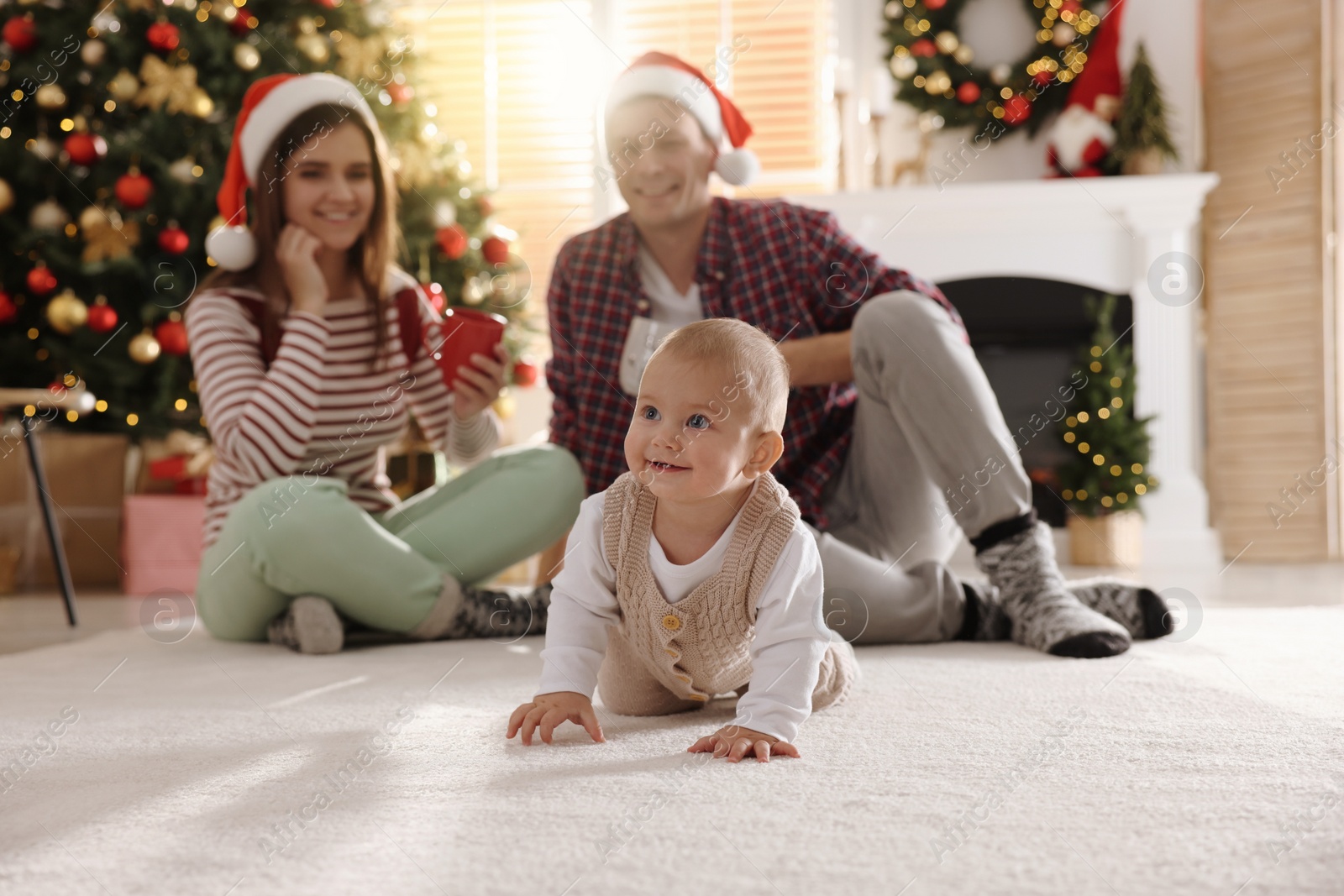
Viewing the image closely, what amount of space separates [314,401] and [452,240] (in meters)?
1.42

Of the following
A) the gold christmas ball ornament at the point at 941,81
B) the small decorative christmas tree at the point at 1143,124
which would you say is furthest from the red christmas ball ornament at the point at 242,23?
the small decorative christmas tree at the point at 1143,124

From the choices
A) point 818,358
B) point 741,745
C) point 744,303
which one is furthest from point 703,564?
point 744,303

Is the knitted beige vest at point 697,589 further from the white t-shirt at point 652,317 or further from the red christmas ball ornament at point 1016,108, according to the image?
the red christmas ball ornament at point 1016,108

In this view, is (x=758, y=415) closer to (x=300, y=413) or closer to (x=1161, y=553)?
(x=300, y=413)

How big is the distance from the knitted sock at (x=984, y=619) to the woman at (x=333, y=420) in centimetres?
54

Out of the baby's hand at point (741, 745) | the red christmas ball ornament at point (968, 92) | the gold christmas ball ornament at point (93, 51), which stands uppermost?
the gold christmas ball ornament at point (93, 51)

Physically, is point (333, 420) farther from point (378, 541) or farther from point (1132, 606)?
point (1132, 606)

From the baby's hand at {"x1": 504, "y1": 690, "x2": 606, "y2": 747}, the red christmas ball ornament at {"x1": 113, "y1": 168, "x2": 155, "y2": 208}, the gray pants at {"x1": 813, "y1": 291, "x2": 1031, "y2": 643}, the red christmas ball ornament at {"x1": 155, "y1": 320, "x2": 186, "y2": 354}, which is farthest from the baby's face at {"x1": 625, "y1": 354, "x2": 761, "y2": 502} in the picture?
the red christmas ball ornament at {"x1": 113, "y1": 168, "x2": 155, "y2": 208}

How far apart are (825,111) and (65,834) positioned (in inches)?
125

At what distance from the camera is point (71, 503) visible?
2635 mm

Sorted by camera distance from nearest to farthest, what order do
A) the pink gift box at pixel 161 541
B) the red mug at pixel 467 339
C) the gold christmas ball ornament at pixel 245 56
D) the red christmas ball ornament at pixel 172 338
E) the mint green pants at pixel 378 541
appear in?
the mint green pants at pixel 378 541 < the red mug at pixel 467 339 < the pink gift box at pixel 161 541 < the red christmas ball ornament at pixel 172 338 < the gold christmas ball ornament at pixel 245 56

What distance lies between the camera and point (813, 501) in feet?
4.73

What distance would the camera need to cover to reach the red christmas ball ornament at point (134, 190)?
2.54 m

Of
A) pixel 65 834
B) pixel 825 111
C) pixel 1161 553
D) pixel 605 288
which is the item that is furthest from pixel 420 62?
pixel 65 834
